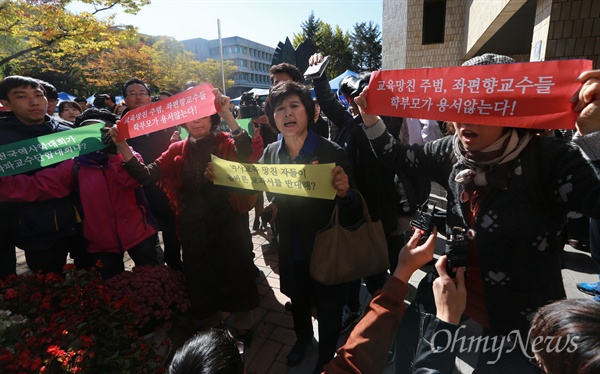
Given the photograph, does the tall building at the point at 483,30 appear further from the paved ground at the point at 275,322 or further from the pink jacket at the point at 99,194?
the pink jacket at the point at 99,194

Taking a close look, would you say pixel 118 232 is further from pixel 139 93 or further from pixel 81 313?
pixel 139 93

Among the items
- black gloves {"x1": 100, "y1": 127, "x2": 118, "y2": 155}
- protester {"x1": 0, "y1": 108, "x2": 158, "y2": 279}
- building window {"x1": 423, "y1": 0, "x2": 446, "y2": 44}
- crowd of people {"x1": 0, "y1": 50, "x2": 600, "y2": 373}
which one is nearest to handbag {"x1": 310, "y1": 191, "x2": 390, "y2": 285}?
crowd of people {"x1": 0, "y1": 50, "x2": 600, "y2": 373}

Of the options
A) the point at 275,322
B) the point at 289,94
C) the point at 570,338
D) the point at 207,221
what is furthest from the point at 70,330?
the point at 570,338

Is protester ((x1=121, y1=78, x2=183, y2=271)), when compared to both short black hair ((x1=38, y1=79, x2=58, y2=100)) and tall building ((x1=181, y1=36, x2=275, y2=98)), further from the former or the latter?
tall building ((x1=181, y1=36, x2=275, y2=98))

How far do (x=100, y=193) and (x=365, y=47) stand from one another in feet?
157

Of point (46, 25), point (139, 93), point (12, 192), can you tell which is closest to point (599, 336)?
point (12, 192)

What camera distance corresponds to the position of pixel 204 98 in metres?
2.28

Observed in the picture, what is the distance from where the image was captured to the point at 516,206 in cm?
130

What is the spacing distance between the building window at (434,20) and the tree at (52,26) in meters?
10.6

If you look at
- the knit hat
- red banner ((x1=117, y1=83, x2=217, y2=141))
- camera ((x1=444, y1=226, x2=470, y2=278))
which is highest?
the knit hat

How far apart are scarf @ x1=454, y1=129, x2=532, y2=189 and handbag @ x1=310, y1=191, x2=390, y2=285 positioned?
708 mm

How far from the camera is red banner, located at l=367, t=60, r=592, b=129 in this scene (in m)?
1.23

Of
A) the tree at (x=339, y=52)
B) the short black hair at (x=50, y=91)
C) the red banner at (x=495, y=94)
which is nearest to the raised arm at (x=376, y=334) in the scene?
the red banner at (x=495, y=94)

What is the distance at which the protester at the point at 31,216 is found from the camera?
261 cm
